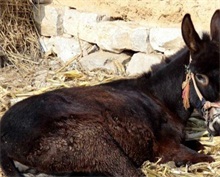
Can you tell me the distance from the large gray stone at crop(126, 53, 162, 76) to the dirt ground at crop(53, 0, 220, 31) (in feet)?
1.41

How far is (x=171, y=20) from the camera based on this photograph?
6418 mm

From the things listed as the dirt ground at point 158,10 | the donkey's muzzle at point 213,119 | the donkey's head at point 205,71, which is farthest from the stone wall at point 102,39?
the donkey's muzzle at point 213,119

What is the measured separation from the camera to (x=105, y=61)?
7.01 m

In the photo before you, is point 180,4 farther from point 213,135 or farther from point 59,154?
point 59,154

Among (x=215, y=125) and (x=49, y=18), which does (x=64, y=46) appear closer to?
(x=49, y=18)

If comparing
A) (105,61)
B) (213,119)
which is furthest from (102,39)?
(213,119)

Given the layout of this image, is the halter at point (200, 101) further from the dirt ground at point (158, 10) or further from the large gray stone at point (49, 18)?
the large gray stone at point (49, 18)

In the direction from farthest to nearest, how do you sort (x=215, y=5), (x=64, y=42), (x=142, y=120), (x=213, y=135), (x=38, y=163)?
(x=64, y=42)
(x=215, y=5)
(x=213, y=135)
(x=142, y=120)
(x=38, y=163)

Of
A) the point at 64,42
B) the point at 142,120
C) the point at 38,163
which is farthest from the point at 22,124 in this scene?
the point at 64,42

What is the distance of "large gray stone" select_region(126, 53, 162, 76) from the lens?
6.33 metres

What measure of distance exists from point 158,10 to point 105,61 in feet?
A: 3.31

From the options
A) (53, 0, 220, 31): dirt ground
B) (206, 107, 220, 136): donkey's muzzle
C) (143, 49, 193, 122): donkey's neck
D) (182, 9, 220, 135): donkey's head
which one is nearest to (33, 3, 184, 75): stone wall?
(53, 0, 220, 31): dirt ground

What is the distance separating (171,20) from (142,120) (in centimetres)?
241

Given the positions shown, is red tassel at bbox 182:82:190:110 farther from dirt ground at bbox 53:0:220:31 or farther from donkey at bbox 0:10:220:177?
dirt ground at bbox 53:0:220:31
